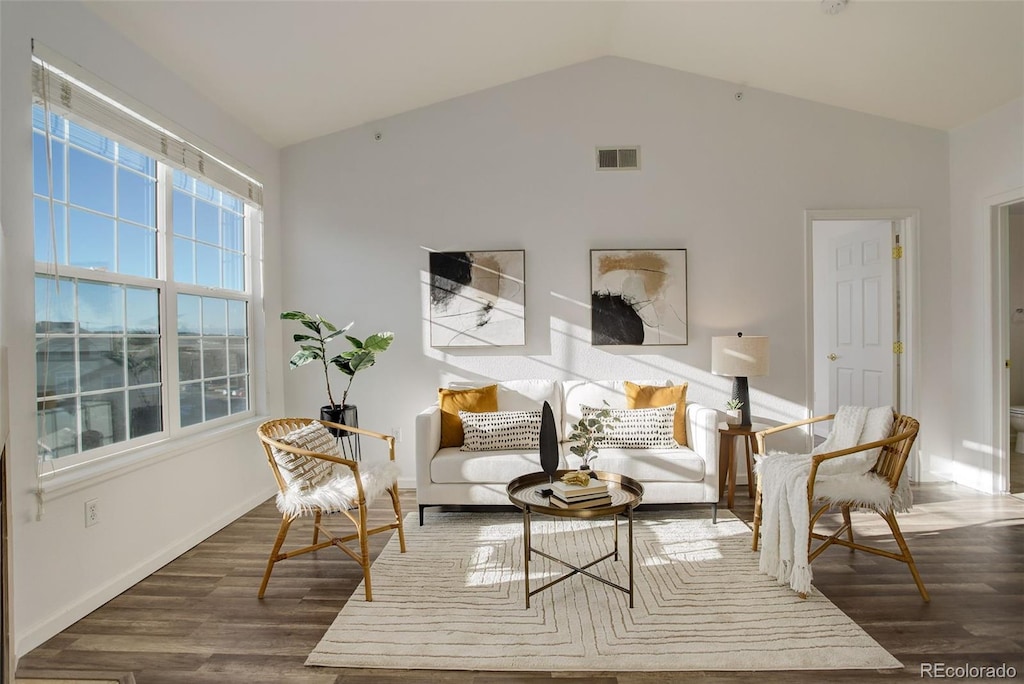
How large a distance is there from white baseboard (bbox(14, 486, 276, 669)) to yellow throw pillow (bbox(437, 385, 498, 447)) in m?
1.50

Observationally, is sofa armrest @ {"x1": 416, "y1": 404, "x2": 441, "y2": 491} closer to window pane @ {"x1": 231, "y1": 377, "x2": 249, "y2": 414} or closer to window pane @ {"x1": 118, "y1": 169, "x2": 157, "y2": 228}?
window pane @ {"x1": 231, "y1": 377, "x2": 249, "y2": 414}

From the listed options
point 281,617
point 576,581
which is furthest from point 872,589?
point 281,617

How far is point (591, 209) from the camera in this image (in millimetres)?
4395

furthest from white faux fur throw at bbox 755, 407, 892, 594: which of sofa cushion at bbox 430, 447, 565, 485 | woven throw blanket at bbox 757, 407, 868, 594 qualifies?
sofa cushion at bbox 430, 447, 565, 485

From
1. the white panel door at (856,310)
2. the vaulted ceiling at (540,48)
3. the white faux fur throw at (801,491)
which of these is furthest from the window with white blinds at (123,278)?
the white panel door at (856,310)

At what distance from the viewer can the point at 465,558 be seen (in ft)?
9.77

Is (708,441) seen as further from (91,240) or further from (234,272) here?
(91,240)

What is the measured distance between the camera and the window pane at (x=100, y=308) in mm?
2604

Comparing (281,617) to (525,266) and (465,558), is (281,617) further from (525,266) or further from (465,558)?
(525,266)

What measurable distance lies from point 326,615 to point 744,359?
3.10 meters

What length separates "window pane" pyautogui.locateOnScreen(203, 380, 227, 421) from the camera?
3.58m

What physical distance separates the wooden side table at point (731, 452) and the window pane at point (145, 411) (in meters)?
3.51

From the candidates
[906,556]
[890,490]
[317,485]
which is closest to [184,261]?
[317,485]

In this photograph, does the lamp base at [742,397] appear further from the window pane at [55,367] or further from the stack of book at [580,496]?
the window pane at [55,367]
